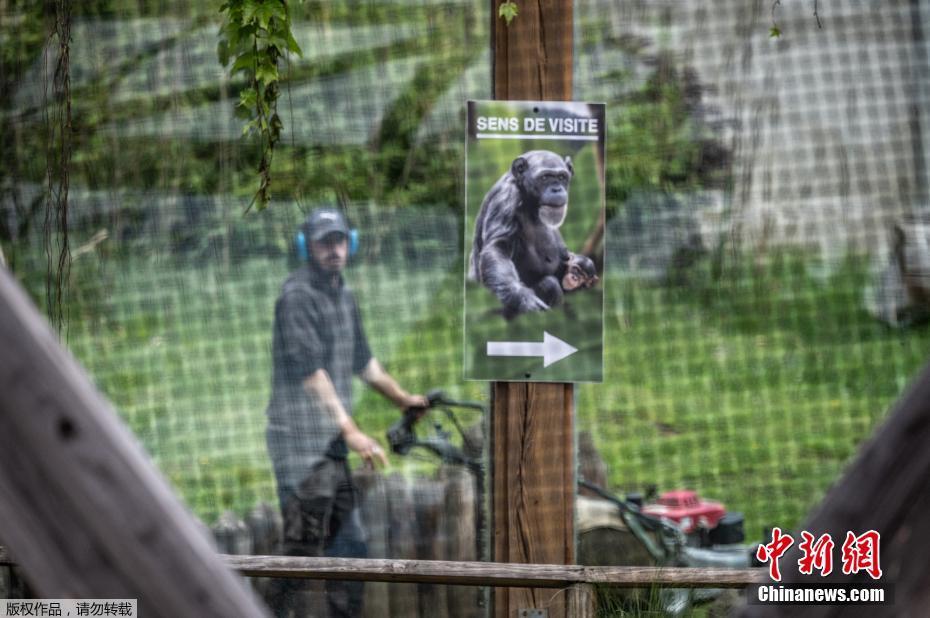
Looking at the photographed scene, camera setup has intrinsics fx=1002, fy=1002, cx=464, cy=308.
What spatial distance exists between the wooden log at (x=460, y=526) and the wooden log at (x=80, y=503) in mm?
1923

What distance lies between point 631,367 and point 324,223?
102 centimetres

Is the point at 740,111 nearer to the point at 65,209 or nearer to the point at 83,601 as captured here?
the point at 65,209

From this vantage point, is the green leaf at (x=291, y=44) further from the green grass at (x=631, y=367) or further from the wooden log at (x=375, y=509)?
the wooden log at (x=375, y=509)

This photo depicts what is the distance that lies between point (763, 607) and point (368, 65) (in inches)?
87.1

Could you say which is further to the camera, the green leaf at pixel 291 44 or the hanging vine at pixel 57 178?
the hanging vine at pixel 57 178

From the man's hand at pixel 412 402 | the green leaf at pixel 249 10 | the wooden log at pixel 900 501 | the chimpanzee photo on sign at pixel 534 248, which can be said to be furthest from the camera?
the man's hand at pixel 412 402

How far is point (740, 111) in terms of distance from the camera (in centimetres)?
296

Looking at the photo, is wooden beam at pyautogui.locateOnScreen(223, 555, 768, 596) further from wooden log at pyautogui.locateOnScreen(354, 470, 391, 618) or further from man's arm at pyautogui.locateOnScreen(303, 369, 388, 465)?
man's arm at pyautogui.locateOnScreen(303, 369, 388, 465)

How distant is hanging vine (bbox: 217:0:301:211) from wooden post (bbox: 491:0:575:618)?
0.63m

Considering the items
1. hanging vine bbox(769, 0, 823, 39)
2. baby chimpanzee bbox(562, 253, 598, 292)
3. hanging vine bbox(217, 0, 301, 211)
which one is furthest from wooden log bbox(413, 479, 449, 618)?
hanging vine bbox(769, 0, 823, 39)

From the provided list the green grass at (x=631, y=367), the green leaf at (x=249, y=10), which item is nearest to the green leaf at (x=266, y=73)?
the green leaf at (x=249, y=10)

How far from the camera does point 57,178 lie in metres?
3.08

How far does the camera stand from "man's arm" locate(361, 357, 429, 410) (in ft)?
9.97

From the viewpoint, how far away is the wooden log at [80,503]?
112 centimetres
